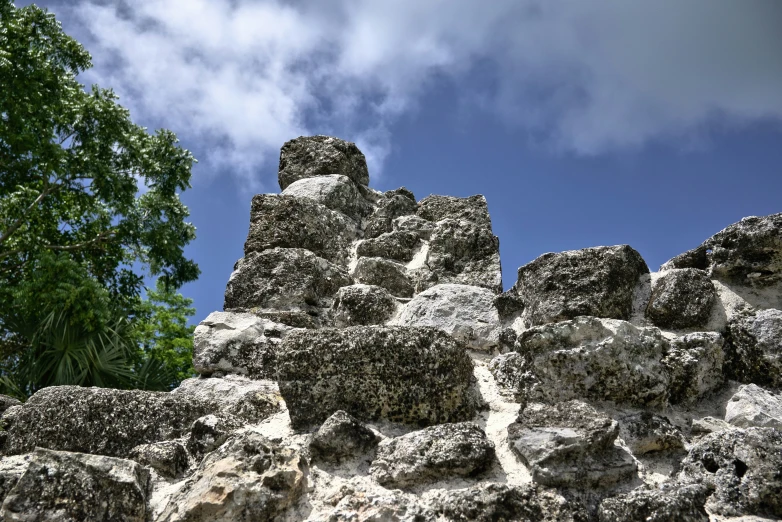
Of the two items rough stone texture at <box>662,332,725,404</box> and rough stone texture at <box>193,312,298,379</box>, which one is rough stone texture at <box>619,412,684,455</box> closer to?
rough stone texture at <box>662,332,725,404</box>

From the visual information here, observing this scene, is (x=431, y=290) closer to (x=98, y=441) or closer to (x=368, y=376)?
(x=368, y=376)

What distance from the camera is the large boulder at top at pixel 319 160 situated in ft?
13.9

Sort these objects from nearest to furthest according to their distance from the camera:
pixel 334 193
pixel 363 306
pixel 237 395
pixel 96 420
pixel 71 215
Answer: pixel 96 420 → pixel 237 395 → pixel 363 306 → pixel 334 193 → pixel 71 215

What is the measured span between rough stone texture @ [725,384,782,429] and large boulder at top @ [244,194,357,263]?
6.72ft

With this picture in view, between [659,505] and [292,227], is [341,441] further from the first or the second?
[292,227]

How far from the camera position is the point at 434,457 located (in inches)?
80.0

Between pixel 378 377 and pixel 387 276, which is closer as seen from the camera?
pixel 378 377

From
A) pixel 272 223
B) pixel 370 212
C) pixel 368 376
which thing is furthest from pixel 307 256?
pixel 368 376

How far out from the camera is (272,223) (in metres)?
3.59

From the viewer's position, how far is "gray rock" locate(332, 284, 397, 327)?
3.13m

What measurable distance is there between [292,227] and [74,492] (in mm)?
1888

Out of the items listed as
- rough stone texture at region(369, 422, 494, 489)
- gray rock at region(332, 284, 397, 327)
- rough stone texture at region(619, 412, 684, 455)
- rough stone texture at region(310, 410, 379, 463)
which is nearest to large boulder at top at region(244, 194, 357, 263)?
gray rock at region(332, 284, 397, 327)

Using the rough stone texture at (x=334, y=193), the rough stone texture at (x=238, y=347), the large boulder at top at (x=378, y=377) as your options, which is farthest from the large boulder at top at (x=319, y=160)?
the large boulder at top at (x=378, y=377)

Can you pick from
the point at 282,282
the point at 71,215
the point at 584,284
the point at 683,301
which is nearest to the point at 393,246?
the point at 282,282
